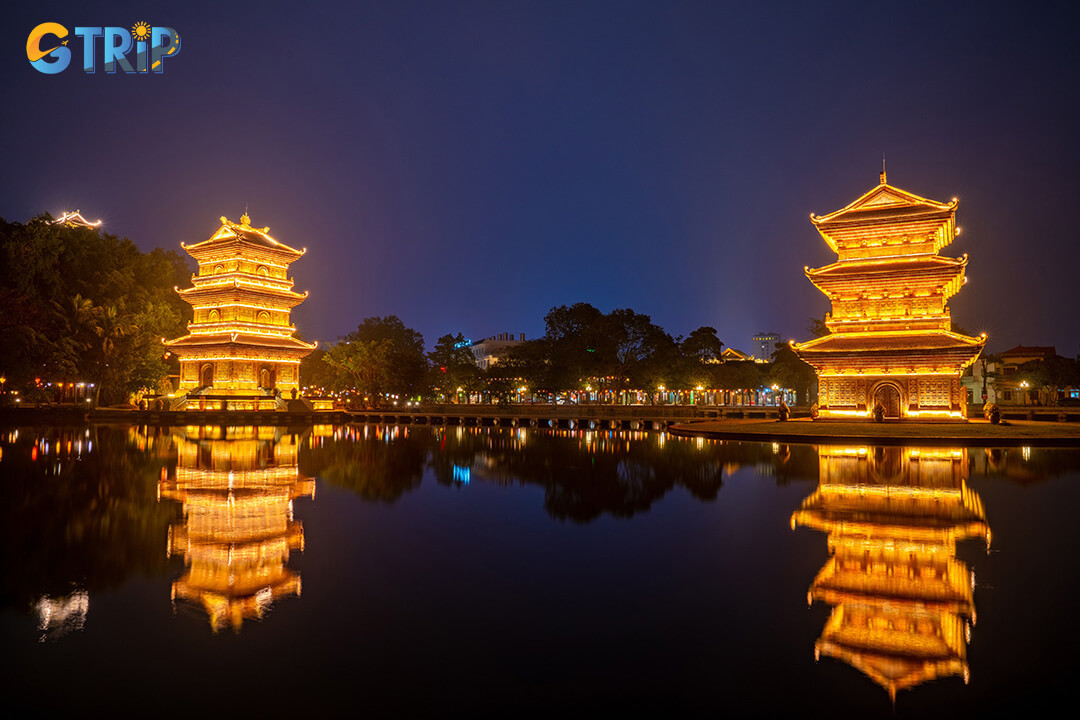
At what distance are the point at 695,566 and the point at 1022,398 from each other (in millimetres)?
102104

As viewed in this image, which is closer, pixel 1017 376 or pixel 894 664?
pixel 894 664

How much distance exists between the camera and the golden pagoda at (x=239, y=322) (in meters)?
49.0

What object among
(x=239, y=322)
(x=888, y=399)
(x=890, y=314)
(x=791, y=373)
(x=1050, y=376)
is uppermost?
(x=239, y=322)

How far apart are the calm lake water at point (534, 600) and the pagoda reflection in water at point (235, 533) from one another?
0.06m

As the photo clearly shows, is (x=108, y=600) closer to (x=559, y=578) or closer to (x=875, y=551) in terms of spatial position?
(x=559, y=578)

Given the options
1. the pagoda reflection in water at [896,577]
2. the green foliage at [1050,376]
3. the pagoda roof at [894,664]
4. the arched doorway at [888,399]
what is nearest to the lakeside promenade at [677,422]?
the arched doorway at [888,399]

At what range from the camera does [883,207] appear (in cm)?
3784

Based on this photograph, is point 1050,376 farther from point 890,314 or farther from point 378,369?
point 378,369

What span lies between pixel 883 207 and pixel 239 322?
46106 millimetres

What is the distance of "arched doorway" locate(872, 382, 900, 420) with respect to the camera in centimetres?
3697

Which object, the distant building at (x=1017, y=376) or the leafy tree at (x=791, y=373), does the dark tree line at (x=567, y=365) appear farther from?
the distant building at (x=1017, y=376)

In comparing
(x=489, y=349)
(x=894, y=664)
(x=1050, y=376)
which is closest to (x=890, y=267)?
(x=894, y=664)

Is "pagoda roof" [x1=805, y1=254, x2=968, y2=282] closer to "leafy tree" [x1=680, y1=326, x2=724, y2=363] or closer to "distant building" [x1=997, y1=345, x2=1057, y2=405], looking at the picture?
"leafy tree" [x1=680, y1=326, x2=724, y2=363]

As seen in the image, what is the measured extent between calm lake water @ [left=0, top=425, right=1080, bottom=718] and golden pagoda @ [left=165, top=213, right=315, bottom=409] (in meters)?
37.4
